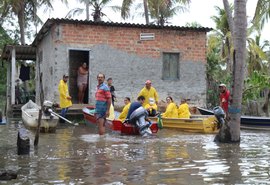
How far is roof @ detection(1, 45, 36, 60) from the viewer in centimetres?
2217

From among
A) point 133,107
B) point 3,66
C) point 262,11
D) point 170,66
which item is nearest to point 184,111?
point 133,107

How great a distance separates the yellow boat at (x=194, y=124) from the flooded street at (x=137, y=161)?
1.96 m

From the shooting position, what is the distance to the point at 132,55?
62.7 feet

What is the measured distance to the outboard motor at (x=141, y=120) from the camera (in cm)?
1260

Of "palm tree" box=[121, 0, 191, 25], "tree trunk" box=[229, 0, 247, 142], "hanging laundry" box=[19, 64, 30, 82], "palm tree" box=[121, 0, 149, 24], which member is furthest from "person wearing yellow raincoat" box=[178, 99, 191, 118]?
"palm tree" box=[121, 0, 149, 24]

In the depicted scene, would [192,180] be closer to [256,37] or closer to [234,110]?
[234,110]

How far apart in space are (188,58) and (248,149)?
1013cm

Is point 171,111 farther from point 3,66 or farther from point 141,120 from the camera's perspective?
point 3,66

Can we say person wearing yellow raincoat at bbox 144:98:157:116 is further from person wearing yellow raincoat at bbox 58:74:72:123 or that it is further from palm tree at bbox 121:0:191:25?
palm tree at bbox 121:0:191:25

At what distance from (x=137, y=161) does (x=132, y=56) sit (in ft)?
37.0

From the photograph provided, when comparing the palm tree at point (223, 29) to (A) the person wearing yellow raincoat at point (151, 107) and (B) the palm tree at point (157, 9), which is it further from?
(A) the person wearing yellow raincoat at point (151, 107)

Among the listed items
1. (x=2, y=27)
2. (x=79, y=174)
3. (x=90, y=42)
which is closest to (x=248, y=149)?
(x=79, y=174)

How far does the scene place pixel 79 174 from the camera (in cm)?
691

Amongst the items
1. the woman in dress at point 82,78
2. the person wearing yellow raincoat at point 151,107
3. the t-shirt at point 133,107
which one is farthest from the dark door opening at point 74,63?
the t-shirt at point 133,107
